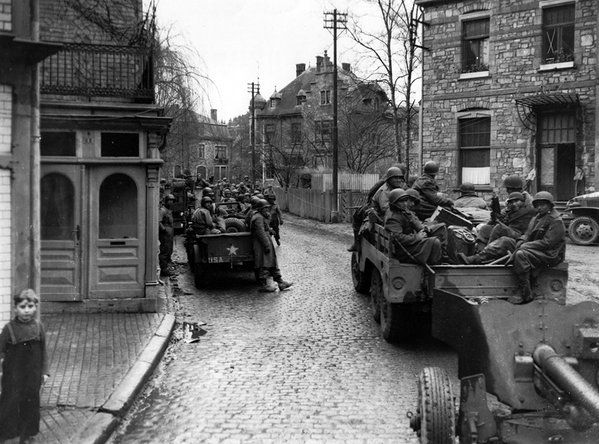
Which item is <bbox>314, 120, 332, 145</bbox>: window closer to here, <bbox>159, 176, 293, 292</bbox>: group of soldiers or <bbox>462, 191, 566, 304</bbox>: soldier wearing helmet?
<bbox>159, 176, 293, 292</bbox>: group of soldiers

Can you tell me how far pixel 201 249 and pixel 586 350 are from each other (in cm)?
981

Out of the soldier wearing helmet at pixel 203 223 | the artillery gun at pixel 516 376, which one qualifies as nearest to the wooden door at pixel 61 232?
the soldier wearing helmet at pixel 203 223

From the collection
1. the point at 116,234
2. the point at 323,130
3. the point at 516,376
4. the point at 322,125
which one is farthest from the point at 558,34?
the point at 322,125

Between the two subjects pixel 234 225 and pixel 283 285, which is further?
pixel 234 225

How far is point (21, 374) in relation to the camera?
5.78 m

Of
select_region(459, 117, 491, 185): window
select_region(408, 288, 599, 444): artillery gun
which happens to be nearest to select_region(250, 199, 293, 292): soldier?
select_region(408, 288, 599, 444): artillery gun

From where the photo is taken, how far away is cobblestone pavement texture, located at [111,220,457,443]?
6.38m

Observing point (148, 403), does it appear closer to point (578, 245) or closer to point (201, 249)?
point (201, 249)

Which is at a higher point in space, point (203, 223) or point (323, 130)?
point (323, 130)

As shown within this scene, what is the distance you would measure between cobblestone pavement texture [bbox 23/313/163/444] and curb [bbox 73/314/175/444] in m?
0.08

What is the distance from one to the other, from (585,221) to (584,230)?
0.25 meters

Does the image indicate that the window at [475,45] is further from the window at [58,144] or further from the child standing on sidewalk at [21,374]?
the child standing on sidewalk at [21,374]

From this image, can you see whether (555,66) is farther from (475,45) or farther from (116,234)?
(116,234)

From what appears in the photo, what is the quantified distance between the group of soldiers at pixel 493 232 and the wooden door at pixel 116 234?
12.5ft
